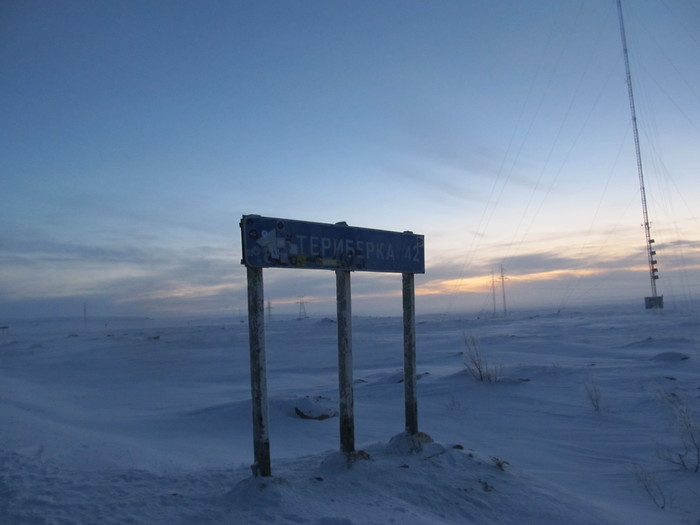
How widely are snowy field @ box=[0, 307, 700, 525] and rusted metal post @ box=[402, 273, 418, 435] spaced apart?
0.32m

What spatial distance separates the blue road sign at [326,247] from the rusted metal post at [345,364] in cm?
24

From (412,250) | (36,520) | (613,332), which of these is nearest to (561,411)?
(412,250)

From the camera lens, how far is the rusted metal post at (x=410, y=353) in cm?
644

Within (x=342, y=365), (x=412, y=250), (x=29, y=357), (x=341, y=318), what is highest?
(x=412, y=250)

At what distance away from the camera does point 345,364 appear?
5.88 m

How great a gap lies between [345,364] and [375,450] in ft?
3.83

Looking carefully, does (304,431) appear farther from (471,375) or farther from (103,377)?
(103,377)

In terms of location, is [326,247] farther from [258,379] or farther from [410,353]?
[410,353]

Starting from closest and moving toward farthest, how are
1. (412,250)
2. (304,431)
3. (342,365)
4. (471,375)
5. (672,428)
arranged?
(342,365)
(412,250)
(672,428)
(304,431)
(471,375)

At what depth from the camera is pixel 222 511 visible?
14.5 ft

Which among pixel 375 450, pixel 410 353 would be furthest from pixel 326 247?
pixel 375 450

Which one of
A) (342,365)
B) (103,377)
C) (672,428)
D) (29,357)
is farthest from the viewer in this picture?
(29,357)

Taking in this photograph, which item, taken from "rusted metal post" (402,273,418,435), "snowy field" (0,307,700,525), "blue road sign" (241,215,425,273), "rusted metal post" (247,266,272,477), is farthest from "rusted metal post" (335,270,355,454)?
"rusted metal post" (247,266,272,477)

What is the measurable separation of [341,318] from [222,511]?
7.58 ft
